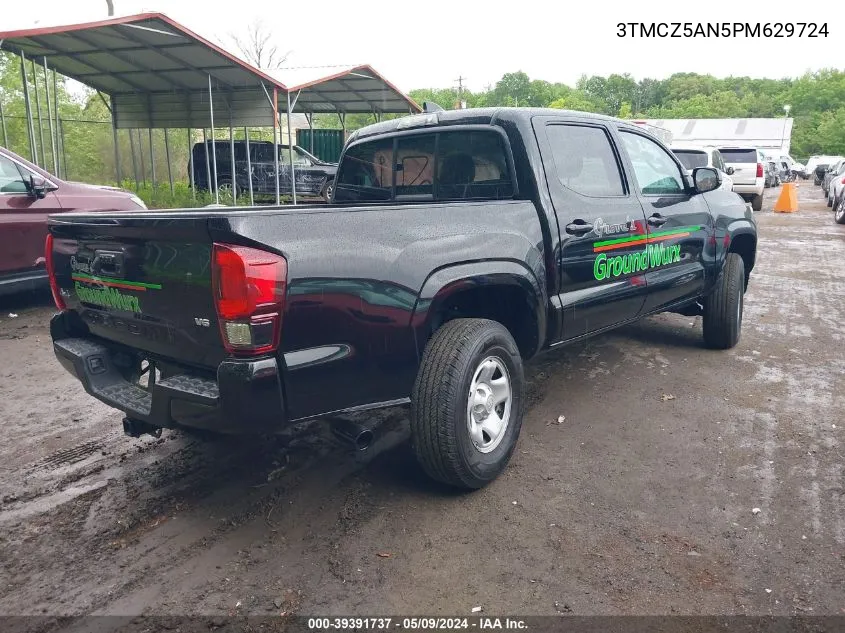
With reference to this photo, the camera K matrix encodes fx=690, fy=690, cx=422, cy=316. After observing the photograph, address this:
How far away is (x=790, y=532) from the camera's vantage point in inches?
120

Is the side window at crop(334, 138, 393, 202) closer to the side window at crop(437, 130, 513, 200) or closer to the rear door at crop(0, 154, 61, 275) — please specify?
the side window at crop(437, 130, 513, 200)

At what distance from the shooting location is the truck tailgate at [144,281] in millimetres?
2693

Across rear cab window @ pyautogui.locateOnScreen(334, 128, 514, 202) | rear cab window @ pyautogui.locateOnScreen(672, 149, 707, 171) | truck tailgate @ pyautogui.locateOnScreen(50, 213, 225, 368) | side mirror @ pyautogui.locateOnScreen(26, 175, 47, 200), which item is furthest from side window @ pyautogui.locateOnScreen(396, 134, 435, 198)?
rear cab window @ pyautogui.locateOnScreen(672, 149, 707, 171)

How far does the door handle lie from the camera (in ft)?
12.9

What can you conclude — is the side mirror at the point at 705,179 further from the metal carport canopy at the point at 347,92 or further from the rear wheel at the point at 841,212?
the rear wheel at the point at 841,212

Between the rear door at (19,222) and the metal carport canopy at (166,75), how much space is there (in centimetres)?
512

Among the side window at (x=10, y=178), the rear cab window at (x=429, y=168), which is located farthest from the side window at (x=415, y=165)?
the side window at (x=10, y=178)

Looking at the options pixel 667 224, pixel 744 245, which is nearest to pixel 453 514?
pixel 667 224

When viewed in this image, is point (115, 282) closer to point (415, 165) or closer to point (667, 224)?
point (415, 165)

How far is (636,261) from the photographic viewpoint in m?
4.57

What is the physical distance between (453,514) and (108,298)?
1.89 m

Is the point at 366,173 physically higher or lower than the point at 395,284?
higher

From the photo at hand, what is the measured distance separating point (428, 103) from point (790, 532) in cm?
352

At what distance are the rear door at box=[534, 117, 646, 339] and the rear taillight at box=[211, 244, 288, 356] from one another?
1.87 meters
